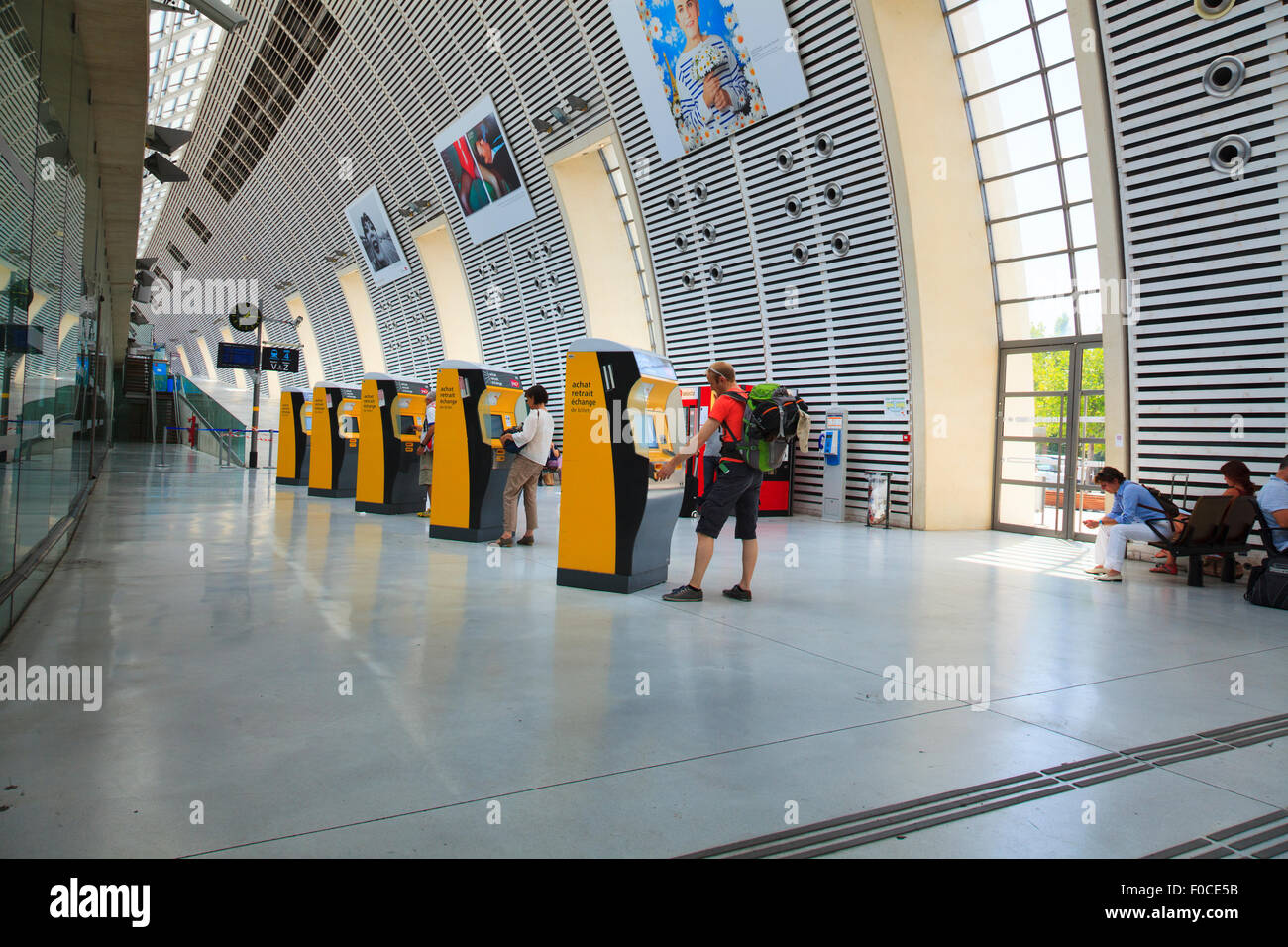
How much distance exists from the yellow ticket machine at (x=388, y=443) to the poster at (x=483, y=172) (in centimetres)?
912

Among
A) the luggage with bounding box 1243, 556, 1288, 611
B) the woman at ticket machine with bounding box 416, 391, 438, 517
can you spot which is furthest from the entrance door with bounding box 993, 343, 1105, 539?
the woman at ticket machine with bounding box 416, 391, 438, 517

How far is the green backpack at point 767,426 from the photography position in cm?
530

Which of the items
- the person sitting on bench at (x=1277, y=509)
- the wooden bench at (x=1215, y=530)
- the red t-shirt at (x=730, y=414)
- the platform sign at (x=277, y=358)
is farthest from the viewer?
the platform sign at (x=277, y=358)

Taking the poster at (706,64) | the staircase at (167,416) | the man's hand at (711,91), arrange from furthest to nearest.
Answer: the staircase at (167,416) → the man's hand at (711,91) → the poster at (706,64)

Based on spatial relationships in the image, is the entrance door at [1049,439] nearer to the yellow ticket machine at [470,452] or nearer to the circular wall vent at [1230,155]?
the circular wall vent at [1230,155]

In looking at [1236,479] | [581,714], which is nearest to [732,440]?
[581,714]

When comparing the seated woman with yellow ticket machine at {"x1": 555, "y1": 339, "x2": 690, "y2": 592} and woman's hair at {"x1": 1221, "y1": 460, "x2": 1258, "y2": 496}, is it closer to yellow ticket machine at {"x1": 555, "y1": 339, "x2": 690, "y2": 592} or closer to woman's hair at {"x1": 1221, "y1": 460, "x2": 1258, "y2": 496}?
woman's hair at {"x1": 1221, "y1": 460, "x2": 1258, "y2": 496}

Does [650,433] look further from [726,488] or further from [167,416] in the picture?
[167,416]

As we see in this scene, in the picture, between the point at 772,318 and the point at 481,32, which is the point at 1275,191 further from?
the point at 481,32

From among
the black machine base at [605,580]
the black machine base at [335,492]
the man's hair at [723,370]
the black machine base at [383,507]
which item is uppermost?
the man's hair at [723,370]

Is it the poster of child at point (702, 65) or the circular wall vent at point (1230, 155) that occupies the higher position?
the poster of child at point (702, 65)

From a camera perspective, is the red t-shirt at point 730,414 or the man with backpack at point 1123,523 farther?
the man with backpack at point 1123,523

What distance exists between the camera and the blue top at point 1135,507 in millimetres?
7488

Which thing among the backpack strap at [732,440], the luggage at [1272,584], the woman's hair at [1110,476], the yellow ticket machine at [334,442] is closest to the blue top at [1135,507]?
the woman's hair at [1110,476]
